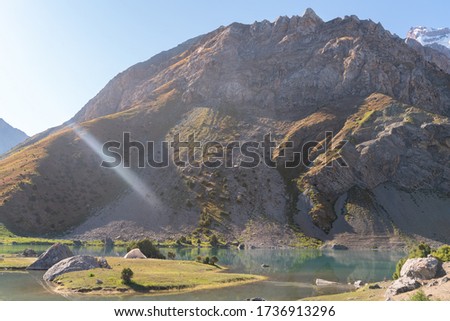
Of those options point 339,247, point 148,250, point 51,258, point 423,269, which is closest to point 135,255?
point 148,250

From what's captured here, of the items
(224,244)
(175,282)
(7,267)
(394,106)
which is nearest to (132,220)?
(224,244)

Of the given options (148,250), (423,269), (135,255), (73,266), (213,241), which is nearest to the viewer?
(423,269)

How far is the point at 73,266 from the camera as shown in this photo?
55.8m

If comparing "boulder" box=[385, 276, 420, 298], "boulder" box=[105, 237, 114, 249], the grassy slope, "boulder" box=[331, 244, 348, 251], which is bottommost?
"boulder" box=[331, 244, 348, 251]

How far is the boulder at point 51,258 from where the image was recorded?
64.6 meters

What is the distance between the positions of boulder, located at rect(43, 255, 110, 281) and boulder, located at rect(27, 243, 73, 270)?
944 cm

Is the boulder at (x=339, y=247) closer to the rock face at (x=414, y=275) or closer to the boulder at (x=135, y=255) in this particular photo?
the boulder at (x=135, y=255)

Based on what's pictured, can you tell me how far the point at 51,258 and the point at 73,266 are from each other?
41.1 feet

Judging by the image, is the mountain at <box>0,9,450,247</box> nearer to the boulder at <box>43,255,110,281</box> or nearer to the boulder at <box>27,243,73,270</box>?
the boulder at <box>27,243,73,270</box>

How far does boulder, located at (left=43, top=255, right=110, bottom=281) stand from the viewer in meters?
54.5

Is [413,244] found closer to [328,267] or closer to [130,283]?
[328,267]

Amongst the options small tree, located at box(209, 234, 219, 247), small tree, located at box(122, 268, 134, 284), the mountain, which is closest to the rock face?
small tree, located at box(122, 268, 134, 284)

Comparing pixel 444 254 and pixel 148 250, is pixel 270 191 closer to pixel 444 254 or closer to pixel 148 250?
pixel 148 250
